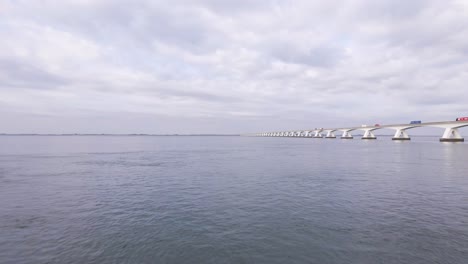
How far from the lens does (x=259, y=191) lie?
21188mm

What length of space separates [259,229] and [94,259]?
783cm

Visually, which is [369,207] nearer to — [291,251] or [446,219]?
[446,219]

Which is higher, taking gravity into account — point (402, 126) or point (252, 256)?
point (402, 126)

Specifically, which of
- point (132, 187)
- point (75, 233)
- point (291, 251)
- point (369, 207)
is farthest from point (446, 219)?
point (132, 187)

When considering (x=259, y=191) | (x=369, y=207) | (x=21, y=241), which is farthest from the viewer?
(x=259, y=191)

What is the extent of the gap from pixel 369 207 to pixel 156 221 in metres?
14.4

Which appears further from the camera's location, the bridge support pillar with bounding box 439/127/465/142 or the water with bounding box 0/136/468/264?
the bridge support pillar with bounding box 439/127/465/142

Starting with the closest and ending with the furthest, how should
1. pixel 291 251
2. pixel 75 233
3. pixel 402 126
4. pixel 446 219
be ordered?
pixel 291 251
pixel 75 233
pixel 446 219
pixel 402 126

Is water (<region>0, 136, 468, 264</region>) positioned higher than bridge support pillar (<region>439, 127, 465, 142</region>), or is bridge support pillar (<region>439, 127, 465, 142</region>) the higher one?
bridge support pillar (<region>439, 127, 465, 142</region>)

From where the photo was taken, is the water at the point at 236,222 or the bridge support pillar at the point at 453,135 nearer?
the water at the point at 236,222

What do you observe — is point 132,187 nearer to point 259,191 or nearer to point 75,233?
point 75,233

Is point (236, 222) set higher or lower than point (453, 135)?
lower

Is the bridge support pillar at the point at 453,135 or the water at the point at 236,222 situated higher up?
the bridge support pillar at the point at 453,135

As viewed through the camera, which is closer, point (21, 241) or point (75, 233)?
point (21, 241)
